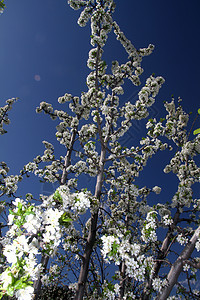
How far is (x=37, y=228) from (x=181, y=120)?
352 inches

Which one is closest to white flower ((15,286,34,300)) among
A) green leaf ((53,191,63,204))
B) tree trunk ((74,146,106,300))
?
green leaf ((53,191,63,204))

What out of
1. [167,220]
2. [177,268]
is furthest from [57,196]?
[167,220]

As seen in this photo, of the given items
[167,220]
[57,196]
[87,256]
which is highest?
[167,220]

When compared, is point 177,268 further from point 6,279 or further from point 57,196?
point 6,279

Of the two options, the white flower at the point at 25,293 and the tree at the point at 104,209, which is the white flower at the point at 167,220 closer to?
the tree at the point at 104,209

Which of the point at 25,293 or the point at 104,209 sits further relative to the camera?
the point at 104,209

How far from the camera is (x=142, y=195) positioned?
798cm

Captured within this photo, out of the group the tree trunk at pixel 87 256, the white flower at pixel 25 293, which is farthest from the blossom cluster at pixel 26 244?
the tree trunk at pixel 87 256

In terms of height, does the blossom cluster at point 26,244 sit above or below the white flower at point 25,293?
above

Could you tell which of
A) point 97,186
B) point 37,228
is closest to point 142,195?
point 97,186

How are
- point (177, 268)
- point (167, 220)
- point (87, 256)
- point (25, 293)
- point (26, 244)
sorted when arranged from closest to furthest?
point (25, 293), point (26, 244), point (177, 268), point (87, 256), point (167, 220)

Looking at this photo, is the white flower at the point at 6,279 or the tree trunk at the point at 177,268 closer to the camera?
the white flower at the point at 6,279

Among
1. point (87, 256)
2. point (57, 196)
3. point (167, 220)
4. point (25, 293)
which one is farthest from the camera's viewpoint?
point (167, 220)

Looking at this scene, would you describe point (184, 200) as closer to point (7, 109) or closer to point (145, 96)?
point (145, 96)
